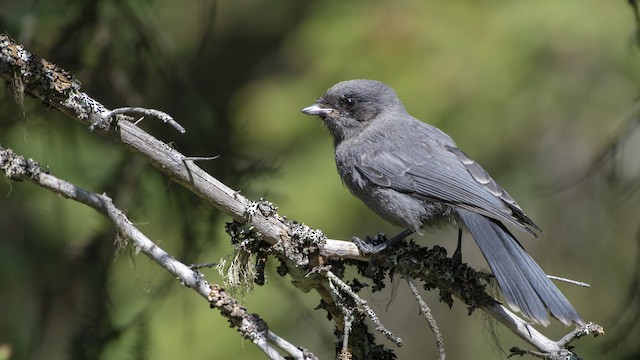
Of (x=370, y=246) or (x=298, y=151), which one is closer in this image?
(x=370, y=246)

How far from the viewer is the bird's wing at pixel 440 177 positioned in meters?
4.05

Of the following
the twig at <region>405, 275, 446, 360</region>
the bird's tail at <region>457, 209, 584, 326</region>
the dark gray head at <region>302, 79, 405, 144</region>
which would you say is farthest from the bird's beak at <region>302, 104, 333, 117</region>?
the twig at <region>405, 275, 446, 360</region>

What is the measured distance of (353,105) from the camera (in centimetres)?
494

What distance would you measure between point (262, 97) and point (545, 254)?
2366 millimetres

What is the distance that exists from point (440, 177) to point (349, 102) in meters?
0.92

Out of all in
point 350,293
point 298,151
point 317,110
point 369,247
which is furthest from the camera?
point 298,151

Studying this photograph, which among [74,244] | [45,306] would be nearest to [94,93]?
[74,244]

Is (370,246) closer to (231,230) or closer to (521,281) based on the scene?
(231,230)

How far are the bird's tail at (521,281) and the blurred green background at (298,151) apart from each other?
0.33 m

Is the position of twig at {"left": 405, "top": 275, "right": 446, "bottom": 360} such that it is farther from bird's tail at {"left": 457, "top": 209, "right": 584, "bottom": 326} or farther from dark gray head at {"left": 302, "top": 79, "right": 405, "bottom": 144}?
dark gray head at {"left": 302, "top": 79, "right": 405, "bottom": 144}

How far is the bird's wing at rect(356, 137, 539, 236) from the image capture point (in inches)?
159

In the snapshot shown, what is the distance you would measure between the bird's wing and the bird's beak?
48cm

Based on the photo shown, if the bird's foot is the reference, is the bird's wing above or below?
above

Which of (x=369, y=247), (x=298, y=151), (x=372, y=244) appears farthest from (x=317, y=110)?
(x=369, y=247)
